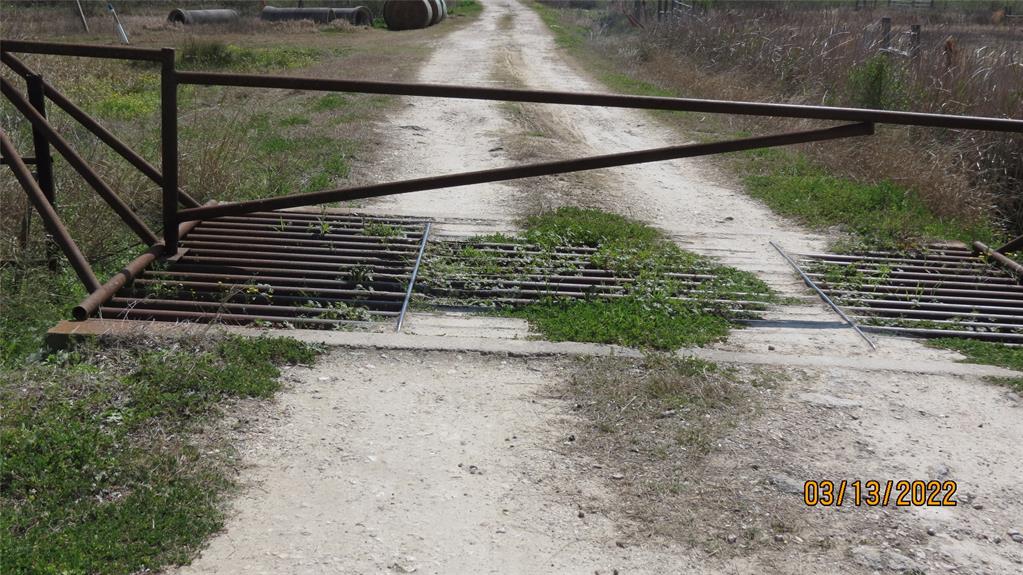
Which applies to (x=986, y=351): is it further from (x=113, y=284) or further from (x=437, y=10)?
(x=437, y=10)

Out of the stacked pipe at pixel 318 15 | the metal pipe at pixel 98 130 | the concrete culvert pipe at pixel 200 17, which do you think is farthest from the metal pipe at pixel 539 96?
the stacked pipe at pixel 318 15

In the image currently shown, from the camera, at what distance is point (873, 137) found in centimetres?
1032

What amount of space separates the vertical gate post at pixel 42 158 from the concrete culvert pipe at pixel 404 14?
1049 inches

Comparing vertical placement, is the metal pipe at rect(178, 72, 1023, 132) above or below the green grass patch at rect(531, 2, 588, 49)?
above

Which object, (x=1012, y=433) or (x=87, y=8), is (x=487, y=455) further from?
(x=87, y=8)

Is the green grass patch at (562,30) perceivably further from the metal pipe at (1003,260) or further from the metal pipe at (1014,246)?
the metal pipe at (1014,246)

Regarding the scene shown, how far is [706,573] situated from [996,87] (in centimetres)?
907

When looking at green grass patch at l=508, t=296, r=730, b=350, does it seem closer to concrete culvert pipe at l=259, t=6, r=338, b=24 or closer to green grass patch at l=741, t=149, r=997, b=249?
green grass patch at l=741, t=149, r=997, b=249

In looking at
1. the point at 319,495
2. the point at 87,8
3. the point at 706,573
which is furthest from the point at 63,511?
the point at 87,8

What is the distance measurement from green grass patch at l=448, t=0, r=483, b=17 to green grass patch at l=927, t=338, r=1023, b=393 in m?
35.4

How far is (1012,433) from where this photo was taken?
13.9ft

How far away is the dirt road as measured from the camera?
3146 mm

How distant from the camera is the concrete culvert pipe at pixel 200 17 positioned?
27906mm
